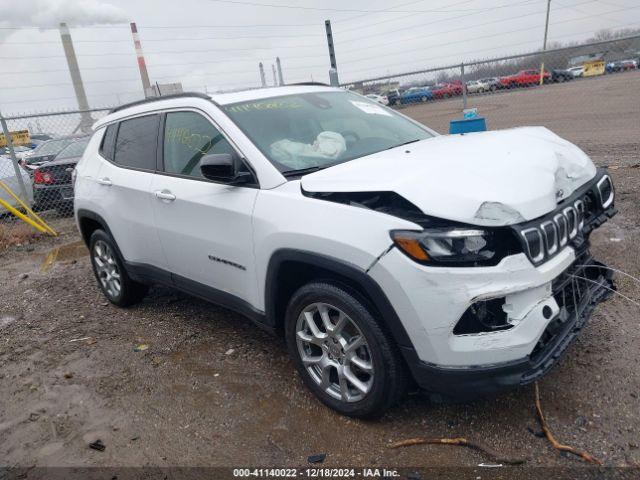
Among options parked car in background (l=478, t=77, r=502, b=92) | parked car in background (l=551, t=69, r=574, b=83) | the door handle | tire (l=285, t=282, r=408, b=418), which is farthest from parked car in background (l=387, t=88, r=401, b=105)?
tire (l=285, t=282, r=408, b=418)

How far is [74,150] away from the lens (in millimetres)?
10086

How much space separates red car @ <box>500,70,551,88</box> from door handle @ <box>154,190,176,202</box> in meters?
7.94

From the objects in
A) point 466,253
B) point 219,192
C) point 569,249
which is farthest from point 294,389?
point 569,249

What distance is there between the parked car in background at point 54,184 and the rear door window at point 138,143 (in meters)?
5.55

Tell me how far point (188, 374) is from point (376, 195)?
198cm

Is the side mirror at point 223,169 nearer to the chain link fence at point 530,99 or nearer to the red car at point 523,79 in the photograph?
the chain link fence at point 530,99

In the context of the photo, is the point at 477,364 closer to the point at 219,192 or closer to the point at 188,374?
the point at 219,192

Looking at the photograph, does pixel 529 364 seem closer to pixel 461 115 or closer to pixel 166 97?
pixel 166 97

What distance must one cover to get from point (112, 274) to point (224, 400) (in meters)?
2.25

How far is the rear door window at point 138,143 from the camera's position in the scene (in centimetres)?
408

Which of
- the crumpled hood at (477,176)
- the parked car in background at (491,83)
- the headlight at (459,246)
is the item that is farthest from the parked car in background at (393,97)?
the headlight at (459,246)

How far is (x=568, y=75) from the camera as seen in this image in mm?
11695

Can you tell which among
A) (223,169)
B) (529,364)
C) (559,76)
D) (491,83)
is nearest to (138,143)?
(223,169)

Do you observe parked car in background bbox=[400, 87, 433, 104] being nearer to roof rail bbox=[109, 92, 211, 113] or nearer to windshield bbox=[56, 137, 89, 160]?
windshield bbox=[56, 137, 89, 160]
